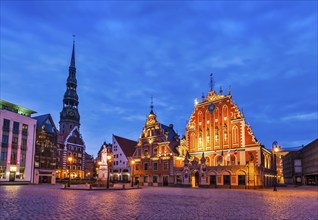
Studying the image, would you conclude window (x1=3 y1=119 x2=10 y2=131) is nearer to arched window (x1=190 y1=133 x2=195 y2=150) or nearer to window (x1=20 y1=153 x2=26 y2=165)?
window (x1=20 y1=153 x2=26 y2=165)

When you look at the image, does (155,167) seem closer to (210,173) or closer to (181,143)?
(181,143)

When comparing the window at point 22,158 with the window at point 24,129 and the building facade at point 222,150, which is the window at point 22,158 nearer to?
the window at point 24,129

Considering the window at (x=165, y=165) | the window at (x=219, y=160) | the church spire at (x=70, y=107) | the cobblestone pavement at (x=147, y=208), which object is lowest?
the cobblestone pavement at (x=147, y=208)

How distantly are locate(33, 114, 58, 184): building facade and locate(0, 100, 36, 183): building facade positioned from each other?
7.51 ft

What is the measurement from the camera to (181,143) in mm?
66188

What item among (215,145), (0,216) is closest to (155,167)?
(215,145)

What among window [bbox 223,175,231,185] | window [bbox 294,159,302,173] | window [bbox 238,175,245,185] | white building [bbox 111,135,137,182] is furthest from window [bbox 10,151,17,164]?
window [bbox 294,159,302,173]

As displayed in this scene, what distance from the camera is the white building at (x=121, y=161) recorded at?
83.8m

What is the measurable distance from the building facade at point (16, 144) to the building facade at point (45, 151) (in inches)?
90.1

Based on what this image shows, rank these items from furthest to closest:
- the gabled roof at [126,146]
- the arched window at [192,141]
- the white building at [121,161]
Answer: the gabled roof at [126,146]
the white building at [121,161]
the arched window at [192,141]

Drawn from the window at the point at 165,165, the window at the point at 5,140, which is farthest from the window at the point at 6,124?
the window at the point at 165,165

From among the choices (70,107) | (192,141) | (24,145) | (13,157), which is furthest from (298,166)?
(70,107)

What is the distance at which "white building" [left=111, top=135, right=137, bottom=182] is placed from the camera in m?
83.8

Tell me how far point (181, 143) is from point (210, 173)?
38.6 feet
